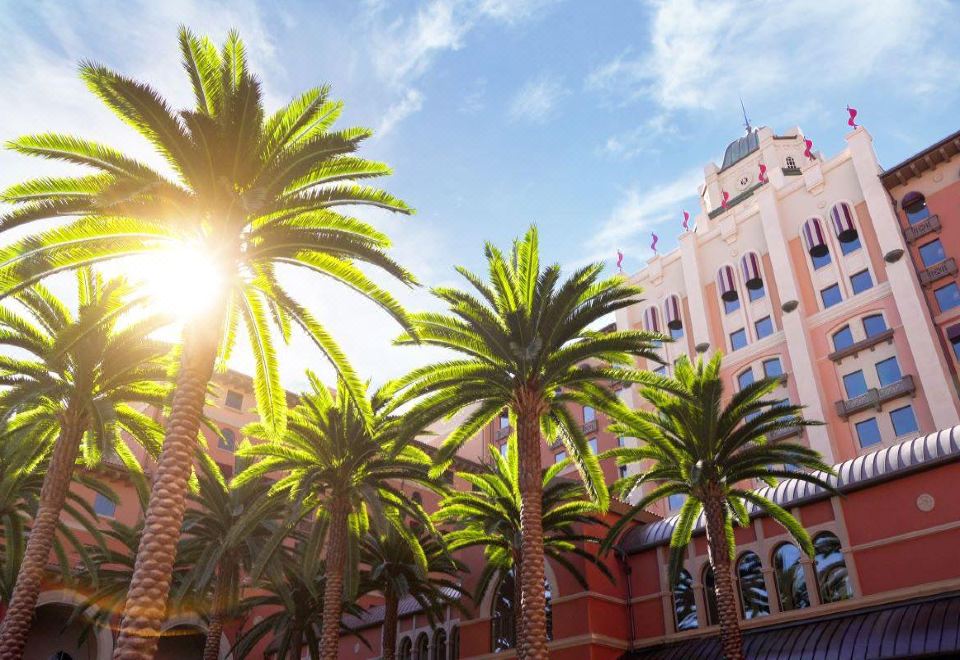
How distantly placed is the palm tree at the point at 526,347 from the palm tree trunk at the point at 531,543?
4 centimetres

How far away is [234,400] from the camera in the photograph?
154ft

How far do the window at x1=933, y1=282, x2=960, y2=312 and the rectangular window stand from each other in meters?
3.31

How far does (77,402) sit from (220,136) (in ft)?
28.3

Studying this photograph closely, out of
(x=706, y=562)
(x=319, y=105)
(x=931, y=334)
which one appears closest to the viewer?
(x=319, y=105)

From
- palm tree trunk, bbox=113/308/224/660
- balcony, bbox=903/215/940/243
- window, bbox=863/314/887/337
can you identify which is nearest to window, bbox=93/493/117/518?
palm tree trunk, bbox=113/308/224/660

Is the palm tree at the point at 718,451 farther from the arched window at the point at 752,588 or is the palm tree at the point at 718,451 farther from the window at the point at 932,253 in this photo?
the window at the point at 932,253

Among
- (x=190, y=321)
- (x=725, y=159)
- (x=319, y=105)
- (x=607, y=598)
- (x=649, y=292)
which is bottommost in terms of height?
(x=607, y=598)

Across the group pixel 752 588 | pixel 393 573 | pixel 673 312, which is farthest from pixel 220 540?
pixel 673 312

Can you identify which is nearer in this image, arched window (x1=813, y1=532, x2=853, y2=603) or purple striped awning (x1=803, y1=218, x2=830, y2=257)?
arched window (x1=813, y1=532, x2=853, y2=603)

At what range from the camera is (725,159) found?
60531 millimetres

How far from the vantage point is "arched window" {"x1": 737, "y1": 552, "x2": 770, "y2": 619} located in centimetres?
2358

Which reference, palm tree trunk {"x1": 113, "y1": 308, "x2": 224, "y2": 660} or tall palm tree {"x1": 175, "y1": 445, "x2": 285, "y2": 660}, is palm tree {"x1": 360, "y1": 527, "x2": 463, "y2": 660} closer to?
tall palm tree {"x1": 175, "y1": 445, "x2": 285, "y2": 660}

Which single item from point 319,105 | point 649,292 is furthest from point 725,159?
point 319,105

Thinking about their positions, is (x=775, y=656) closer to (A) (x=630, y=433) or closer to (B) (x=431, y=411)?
(A) (x=630, y=433)
